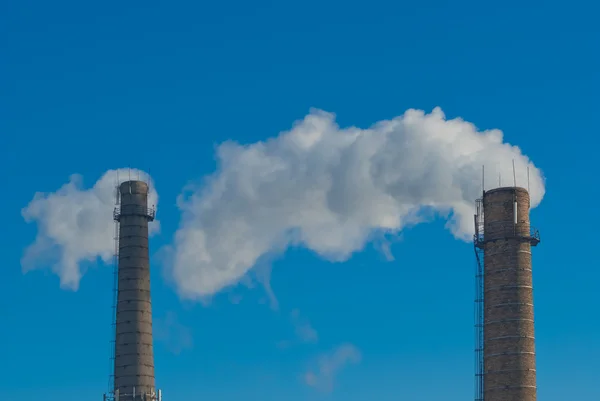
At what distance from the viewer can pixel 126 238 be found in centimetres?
9356

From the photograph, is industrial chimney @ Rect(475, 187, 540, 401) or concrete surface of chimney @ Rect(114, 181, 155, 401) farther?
concrete surface of chimney @ Rect(114, 181, 155, 401)

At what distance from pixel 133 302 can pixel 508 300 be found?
30.4m

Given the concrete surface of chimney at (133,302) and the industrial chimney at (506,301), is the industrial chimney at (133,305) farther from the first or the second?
the industrial chimney at (506,301)

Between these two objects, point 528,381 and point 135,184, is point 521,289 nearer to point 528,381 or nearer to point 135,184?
point 528,381

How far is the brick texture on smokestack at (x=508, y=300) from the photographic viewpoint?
3046 inches

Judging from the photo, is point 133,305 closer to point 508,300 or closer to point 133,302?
point 133,302

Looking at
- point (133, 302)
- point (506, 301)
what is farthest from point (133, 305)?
point (506, 301)

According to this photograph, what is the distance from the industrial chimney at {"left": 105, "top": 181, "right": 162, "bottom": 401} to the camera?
9125 centimetres

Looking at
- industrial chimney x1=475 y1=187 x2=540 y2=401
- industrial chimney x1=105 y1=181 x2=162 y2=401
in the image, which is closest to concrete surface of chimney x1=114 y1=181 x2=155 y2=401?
industrial chimney x1=105 y1=181 x2=162 y2=401

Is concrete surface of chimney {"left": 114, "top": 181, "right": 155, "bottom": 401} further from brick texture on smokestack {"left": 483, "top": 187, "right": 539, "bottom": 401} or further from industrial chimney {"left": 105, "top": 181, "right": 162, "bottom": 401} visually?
brick texture on smokestack {"left": 483, "top": 187, "right": 539, "bottom": 401}

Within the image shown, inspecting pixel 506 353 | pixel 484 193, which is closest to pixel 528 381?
pixel 506 353

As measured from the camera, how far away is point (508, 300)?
7812cm

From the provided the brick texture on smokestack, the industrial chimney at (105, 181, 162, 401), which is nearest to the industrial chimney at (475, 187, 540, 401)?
the brick texture on smokestack

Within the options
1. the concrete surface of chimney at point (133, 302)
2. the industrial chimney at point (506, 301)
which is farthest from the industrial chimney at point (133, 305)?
the industrial chimney at point (506, 301)
